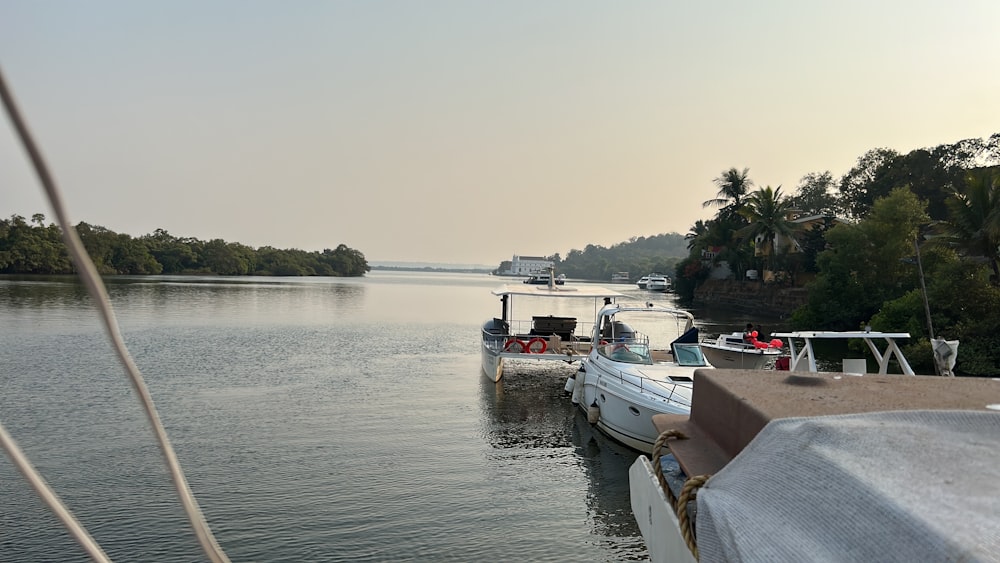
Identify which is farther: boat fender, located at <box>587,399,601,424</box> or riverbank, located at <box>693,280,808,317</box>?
riverbank, located at <box>693,280,808,317</box>

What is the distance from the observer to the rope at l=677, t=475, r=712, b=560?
291cm

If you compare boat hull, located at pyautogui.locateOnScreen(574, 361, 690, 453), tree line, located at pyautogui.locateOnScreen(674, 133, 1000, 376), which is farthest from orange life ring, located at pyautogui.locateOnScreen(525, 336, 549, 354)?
tree line, located at pyautogui.locateOnScreen(674, 133, 1000, 376)

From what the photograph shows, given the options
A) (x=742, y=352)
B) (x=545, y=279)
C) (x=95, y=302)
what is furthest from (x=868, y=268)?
(x=545, y=279)

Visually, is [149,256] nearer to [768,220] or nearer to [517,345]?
[768,220]

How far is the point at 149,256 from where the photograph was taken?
12750 cm

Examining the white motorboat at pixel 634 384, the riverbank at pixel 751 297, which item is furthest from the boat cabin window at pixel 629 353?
the riverbank at pixel 751 297

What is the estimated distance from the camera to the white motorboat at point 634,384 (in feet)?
45.2

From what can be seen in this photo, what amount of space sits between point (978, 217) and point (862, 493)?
109ft

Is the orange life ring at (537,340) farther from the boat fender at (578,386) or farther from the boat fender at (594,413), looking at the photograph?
the boat fender at (594,413)

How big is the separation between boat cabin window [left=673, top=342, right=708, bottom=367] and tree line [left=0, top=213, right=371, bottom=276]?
251 feet

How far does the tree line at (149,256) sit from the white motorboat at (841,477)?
278 feet

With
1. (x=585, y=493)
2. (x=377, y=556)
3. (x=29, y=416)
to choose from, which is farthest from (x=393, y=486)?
(x=29, y=416)

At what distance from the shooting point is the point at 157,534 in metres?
9.95

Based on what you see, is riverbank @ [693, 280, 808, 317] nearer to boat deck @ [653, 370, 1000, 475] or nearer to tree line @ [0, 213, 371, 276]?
boat deck @ [653, 370, 1000, 475]
